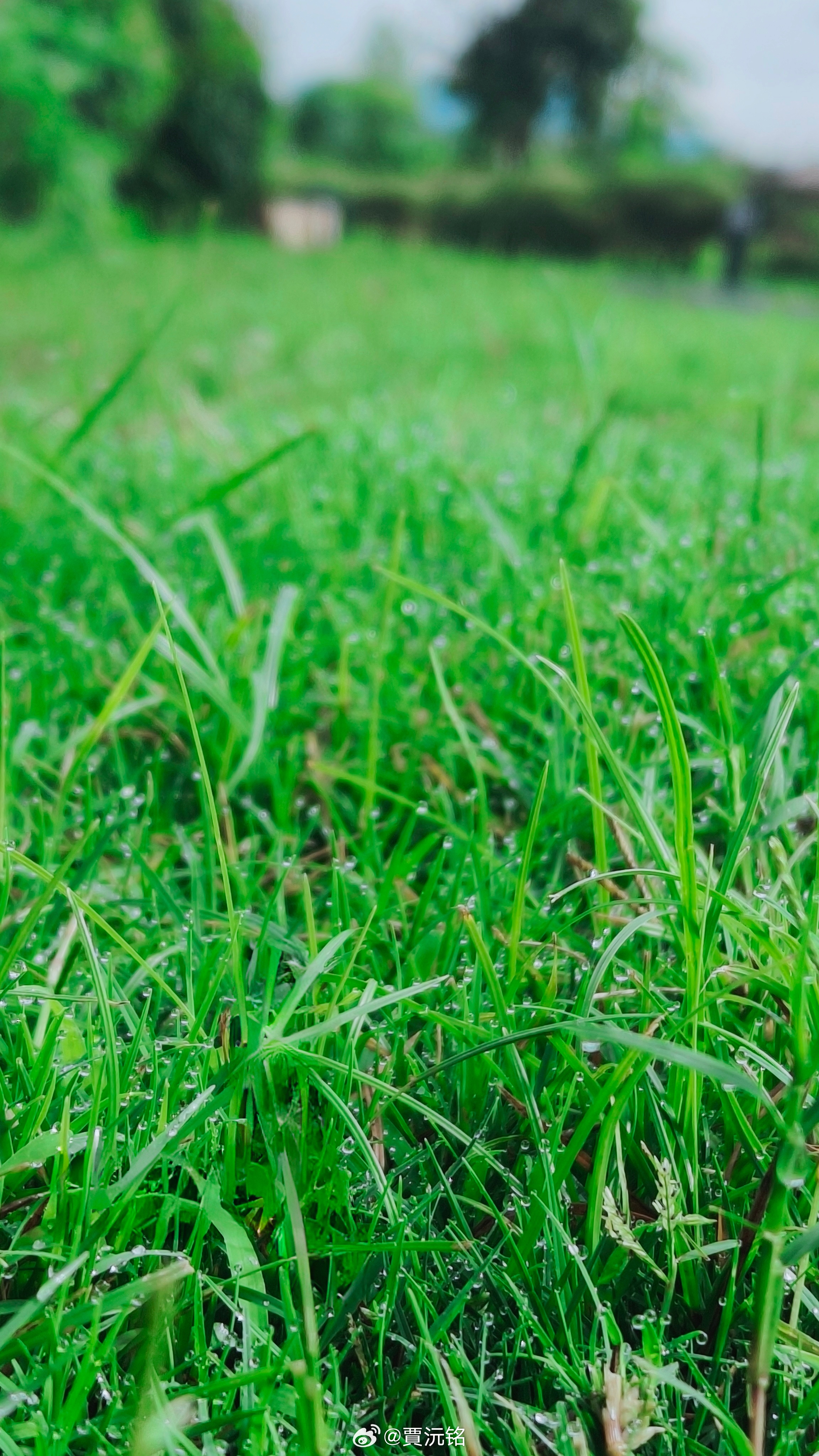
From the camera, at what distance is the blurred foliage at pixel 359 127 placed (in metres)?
33.9

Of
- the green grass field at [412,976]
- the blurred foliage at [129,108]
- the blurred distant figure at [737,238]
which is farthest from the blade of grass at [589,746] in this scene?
the blurred distant figure at [737,238]

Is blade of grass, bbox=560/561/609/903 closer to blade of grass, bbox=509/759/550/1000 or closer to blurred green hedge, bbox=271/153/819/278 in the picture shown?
blade of grass, bbox=509/759/550/1000

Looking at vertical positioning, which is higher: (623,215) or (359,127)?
(359,127)

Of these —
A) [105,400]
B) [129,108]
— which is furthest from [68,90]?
[105,400]

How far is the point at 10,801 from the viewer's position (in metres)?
1.06

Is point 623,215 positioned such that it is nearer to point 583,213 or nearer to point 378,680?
point 583,213

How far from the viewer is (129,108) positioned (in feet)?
30.9

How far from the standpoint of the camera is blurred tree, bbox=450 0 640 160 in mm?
25484

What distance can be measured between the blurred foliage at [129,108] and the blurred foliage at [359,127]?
21763 millimetres

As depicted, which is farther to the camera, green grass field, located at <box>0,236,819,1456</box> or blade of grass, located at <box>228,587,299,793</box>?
blade of grass, located at <box>228,587,299,793</box>

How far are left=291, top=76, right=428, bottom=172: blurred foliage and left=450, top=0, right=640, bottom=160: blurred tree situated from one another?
21.7ft

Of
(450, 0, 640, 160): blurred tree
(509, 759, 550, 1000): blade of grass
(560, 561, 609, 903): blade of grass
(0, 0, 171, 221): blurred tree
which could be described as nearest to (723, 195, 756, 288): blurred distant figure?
(0, 0, 171, 221): blurred tree

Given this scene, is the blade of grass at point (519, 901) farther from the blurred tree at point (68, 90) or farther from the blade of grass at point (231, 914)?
the blurred tree at point (68, 90)

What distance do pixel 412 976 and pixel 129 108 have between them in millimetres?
10772
